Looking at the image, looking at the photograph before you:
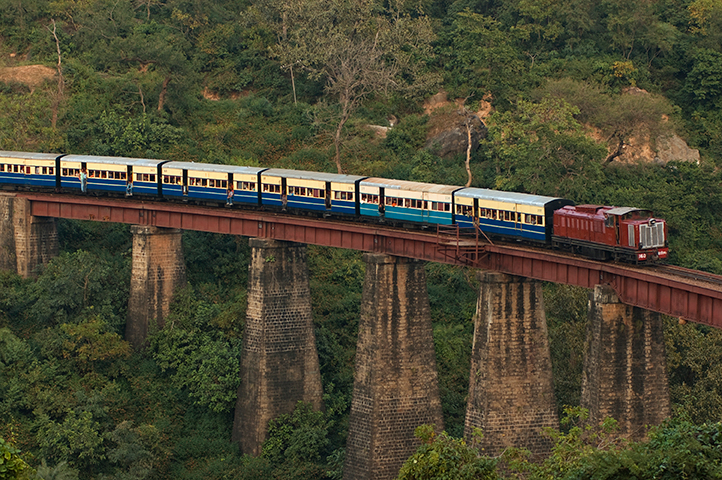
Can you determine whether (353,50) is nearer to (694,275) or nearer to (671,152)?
(671,152)

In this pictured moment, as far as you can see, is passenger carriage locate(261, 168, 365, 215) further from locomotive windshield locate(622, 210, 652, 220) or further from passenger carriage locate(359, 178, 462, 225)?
locomotive windshield locate(622, 210, 652, 220)

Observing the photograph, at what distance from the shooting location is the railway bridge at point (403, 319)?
149ft

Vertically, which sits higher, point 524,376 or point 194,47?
point 194,47

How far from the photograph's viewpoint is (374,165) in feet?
271

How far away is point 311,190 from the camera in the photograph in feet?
191

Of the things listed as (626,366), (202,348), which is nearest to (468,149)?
(202,348)

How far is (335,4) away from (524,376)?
49392 millimetres

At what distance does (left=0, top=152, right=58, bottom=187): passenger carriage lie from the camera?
66.8 m

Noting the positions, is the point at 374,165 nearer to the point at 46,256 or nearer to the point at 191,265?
the point at 191,265

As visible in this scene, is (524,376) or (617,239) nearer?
(617,239)

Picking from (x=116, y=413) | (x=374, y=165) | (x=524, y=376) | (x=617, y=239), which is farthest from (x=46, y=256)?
(x=617, y=239)

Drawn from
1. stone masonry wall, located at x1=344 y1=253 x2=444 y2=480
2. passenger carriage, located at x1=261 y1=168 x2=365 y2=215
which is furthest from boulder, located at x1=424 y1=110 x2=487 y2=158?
stone masonry wall, located at x1=344 y1=253 x2=444 y2=480

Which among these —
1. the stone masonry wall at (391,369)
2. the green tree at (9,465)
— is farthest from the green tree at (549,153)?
the green tree at (9,465)

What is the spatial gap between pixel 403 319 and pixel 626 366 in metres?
12.3
